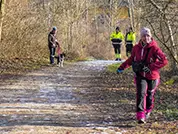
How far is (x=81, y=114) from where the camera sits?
875 centimetres

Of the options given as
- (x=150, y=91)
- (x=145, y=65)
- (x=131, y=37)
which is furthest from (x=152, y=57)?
(x=131, y=37)

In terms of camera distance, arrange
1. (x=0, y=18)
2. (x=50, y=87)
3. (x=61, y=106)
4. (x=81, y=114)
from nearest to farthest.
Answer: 1. (x=81, y=114)
2. (x=61, y=106)
3. (x=50, y=87)
4. (x=0, y=18)

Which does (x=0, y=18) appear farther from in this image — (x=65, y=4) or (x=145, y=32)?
(x=145, y=32)

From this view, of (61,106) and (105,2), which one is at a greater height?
(105,2)

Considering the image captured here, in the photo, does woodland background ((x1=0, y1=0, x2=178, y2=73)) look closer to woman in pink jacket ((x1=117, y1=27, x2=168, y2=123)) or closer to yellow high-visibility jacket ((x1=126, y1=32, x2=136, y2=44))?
yellow high-visibility jacket ((x1=126, y1=32, x2=136, y2=44))

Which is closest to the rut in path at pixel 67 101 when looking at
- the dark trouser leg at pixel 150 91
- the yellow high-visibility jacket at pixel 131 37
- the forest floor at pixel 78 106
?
the forest floor at pixel 78 106

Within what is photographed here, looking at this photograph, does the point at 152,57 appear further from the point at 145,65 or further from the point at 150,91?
the point at 150,91

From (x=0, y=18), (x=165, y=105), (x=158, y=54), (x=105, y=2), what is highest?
(x=105, y=2)

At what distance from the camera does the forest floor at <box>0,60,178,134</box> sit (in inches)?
291

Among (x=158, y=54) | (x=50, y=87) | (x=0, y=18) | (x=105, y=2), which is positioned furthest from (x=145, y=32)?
(x=105, y=2)

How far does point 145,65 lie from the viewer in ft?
25.4

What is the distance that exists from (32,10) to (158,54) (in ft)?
55.5

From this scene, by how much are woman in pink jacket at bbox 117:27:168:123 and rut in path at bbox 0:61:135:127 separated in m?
0.50

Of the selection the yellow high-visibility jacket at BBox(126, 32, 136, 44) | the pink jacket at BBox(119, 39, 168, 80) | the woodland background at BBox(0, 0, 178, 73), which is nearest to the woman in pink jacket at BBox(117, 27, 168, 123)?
the pink jacket at BBox(119, 39, 168, 80)
